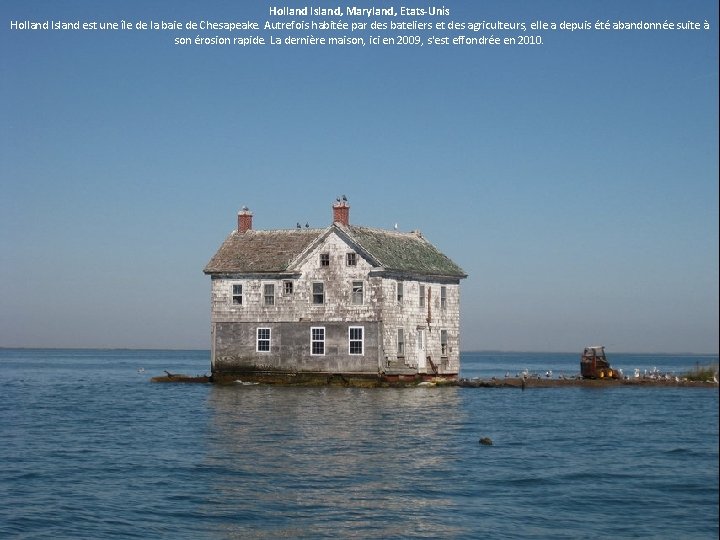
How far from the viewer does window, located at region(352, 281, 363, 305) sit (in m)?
58.3

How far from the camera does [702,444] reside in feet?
123

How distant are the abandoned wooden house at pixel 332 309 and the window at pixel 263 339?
61 mm

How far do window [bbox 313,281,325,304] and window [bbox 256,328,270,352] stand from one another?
3429 mm

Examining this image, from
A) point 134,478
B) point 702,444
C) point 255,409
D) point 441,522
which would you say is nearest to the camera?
point 441,522

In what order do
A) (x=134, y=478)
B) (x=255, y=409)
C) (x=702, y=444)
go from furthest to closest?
(x=255, y=409), (x=702, y=444), (x=134, y=478)

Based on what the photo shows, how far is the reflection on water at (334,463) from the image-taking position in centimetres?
2372

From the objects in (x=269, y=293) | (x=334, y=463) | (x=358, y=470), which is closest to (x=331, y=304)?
(x=269, y=293)

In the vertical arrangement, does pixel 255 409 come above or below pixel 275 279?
below

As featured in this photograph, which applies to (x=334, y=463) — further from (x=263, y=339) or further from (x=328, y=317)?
(x=263, y=339)

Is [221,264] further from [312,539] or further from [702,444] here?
[312,539]

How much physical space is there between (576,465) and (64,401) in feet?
121

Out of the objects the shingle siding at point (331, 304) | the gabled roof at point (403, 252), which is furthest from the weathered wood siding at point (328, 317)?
the gabled roof at point (403, 252)

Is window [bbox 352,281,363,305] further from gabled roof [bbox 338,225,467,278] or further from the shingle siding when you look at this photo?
gabled roof [bbox 338,225,467,278]

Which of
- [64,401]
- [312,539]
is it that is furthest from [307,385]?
[312,539]
